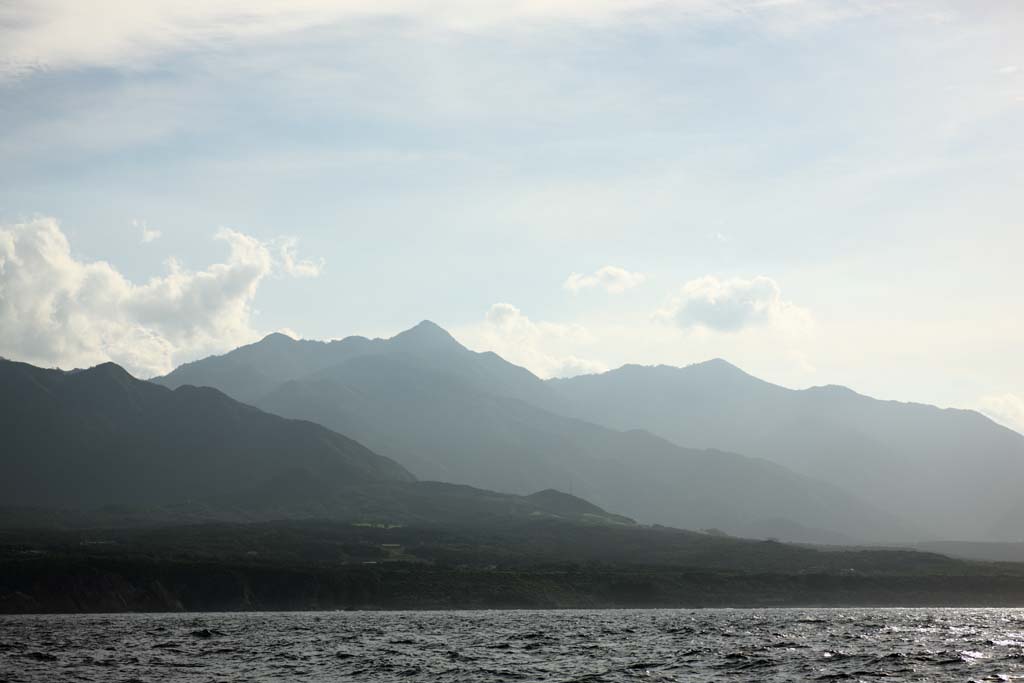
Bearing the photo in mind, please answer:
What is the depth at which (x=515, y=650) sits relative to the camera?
326 feet

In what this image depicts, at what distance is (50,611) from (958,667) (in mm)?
160039

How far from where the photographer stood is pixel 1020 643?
10319 cm

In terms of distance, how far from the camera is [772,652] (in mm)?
94562

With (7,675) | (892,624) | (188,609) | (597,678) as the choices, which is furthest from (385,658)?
(188,609)

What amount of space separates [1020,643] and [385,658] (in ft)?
207

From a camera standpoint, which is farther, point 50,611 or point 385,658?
point 50,611

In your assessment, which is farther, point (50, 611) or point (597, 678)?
point (50, 611)

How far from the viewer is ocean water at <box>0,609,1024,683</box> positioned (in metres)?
78.2

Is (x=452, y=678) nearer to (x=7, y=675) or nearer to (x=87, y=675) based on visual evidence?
(x=87, y=675)

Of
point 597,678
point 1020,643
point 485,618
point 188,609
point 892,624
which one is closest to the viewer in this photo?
point 597,678

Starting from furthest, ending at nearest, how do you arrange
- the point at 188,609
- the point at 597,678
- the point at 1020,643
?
the point at 188,609 → the point at 1020,643 → the point at 597,678

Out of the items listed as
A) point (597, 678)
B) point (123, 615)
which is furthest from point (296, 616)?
point (597, 678)

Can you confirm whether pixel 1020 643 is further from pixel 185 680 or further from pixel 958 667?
pixel 185 680

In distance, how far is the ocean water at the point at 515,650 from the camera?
78188 mm
